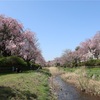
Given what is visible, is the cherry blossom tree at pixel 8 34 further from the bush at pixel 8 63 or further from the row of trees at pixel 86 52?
the row of trees at pixel 86 52

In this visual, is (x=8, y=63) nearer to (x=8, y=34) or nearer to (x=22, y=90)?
(x=8, y=34)

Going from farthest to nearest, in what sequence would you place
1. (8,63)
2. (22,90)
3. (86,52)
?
(86,52)
(8,63)
(22,90)

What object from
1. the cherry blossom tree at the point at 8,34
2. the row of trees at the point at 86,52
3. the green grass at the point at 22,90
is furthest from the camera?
the row of trees at the point at 86,52

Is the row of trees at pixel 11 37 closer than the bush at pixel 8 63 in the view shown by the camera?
No

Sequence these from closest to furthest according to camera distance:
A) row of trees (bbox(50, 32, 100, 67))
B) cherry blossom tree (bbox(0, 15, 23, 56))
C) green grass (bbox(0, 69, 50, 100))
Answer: green grass (bbox(0, 69, 50, 100)) → cherry blossom tree (bbox(0, 15, 23, 56)) → row of trees (bbox(50, 32, 100, 67))

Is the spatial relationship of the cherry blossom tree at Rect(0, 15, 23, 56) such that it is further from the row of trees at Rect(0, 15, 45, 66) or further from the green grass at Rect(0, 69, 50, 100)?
the green grass at Rect(0, 69, 50, 100)

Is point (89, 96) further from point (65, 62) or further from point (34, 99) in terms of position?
point (65, 62)

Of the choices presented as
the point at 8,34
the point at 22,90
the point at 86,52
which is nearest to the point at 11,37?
the point at 8,34

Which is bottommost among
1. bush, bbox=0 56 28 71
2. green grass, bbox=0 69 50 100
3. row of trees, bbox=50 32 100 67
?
green grass, bbox=0 69 50 100

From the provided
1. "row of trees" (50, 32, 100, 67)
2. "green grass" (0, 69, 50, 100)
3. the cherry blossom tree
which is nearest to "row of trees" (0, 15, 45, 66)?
the cherry blossom tree

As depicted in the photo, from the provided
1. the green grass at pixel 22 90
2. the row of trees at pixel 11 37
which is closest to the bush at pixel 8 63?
the row of trees at pixel 11 37

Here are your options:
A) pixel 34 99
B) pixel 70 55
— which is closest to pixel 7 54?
pixel 34 99

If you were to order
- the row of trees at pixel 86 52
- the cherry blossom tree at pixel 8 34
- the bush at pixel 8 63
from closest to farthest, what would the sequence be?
the bush at pixel 8 63
the cherry blossom tree at pixel 8 34
the row of trees at pixel 86 52

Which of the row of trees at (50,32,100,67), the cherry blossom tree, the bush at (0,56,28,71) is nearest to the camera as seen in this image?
the bush at (0,56,28,71)
